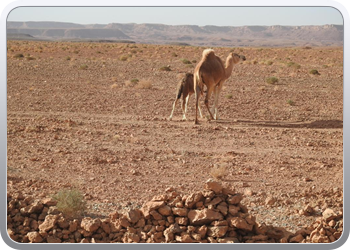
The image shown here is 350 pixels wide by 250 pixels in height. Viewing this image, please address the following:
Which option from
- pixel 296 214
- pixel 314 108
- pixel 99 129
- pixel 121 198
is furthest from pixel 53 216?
pixel 314 108

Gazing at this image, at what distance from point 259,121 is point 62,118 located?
20.1ft

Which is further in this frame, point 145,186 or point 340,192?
point 145,186

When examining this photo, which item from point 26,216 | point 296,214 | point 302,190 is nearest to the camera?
point 26,216

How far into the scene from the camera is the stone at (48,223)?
676 centimetres

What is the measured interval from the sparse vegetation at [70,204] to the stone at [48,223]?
0.39 meters

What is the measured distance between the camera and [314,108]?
1786 centimetres

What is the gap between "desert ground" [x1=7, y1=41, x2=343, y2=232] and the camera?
877 centimetres

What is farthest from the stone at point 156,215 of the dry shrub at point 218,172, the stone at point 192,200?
the dry shrub at point 218,172

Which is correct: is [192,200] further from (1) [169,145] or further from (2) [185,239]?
(1) [169,145]

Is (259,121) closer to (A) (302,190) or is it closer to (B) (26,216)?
(A) (302,190)

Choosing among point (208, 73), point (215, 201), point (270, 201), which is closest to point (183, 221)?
point (215, 201)

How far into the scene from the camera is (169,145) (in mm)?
12484

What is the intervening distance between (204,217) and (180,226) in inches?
14.3

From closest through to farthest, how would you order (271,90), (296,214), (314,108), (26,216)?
(26,216)
(296,214)
(314,108)
(271,90)
